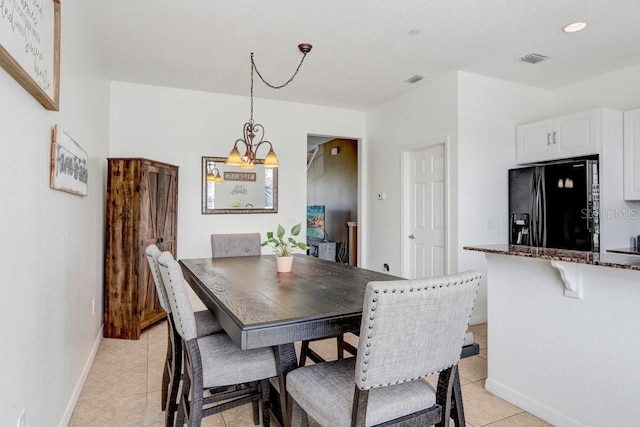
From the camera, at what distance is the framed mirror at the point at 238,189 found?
465cm

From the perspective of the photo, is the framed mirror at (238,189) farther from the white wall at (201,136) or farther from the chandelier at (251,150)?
the chandelier at (251,150)

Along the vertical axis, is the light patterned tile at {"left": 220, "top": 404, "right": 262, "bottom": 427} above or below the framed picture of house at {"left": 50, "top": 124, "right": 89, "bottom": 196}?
below

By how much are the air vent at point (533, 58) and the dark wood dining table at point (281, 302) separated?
2690mm

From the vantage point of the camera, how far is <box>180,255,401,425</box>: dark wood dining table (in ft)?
4.66

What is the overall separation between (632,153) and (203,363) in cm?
414

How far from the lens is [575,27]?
9.76 feet

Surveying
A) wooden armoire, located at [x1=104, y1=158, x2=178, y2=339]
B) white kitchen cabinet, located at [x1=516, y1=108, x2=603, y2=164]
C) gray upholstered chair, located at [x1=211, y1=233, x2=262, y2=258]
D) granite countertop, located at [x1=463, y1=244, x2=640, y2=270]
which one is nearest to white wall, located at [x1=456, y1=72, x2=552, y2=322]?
white kitchen cabinet, located at [x1=516, y1=108, x2=603, y2=164]

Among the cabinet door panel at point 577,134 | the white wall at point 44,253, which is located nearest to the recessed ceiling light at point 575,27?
the cabinet door panel at point 577,134

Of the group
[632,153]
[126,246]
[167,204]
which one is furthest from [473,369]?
[167,204]

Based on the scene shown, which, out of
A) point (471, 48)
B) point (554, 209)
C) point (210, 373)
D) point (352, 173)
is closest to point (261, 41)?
point (471, 48)

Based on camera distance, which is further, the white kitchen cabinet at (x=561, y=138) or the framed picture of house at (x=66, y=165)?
the white kitchen cabinet at (x=561, y=138)

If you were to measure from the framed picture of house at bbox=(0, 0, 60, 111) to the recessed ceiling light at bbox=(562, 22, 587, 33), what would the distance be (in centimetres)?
346

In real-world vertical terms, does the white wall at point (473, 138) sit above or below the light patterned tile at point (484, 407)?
above

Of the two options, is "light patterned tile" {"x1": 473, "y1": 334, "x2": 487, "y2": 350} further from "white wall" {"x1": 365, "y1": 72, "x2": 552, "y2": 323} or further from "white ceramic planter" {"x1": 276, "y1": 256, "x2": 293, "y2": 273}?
"white ceramic planter" {"x1": 276, "y1": 256, "x2": 293, "y2": 273}
